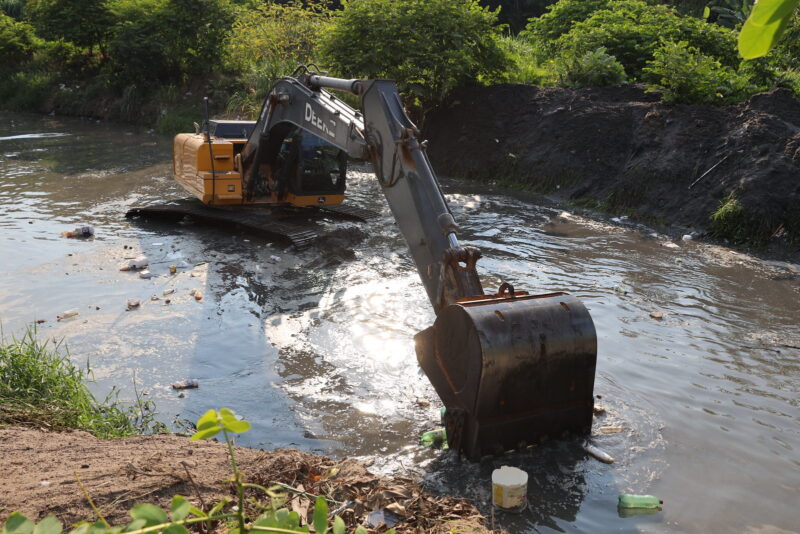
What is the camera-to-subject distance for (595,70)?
15.3 m

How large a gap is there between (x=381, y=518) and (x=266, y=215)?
776 centimetres

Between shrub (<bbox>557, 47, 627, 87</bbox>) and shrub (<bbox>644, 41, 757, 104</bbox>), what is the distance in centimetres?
151

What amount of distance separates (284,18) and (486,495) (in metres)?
21.4

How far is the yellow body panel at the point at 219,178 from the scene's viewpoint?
10.6 meters

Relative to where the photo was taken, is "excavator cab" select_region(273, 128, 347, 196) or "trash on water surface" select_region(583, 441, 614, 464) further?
"excavator cab" select_region(273, 128, 347, 196)

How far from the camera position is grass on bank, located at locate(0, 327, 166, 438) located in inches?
209

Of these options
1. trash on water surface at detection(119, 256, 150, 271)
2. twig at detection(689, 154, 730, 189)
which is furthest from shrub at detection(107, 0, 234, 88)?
twig at detection(689, 154, 730, 189)

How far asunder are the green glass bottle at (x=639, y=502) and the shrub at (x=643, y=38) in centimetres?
1303

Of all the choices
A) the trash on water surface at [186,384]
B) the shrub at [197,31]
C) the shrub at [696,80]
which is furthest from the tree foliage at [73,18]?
the trash on water surface at [186,384]

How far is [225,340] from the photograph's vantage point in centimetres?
725

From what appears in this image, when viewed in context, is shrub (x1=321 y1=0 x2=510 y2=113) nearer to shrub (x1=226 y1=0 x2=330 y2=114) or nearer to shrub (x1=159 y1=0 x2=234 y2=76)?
shrub (x1=226 y1=0 x2=330 y2=114)

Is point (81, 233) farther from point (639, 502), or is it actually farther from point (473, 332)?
point (639, 502)

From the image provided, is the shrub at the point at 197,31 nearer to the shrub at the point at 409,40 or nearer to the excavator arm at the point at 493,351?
the shrub at the point at 409,40

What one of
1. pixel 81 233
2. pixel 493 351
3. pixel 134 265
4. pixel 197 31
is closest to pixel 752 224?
pixel 493 351
